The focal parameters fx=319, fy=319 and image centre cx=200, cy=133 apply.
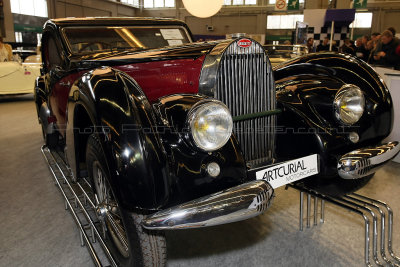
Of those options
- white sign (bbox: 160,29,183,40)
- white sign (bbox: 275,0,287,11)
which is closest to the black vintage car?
white sign (bbox: 160,29,183,40)

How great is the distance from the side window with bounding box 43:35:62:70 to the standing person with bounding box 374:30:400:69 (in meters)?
5.44

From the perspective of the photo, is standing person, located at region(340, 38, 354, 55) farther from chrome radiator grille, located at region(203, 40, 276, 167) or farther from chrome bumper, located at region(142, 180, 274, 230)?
chrome bumper, located at region(142, 180, 274, 230)

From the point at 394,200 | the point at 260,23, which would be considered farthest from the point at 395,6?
the point at 394,200

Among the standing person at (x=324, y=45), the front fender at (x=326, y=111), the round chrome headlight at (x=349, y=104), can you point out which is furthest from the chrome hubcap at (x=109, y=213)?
the standing person at (x=324, y=45)

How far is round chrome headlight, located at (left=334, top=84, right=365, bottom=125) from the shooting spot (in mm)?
1789

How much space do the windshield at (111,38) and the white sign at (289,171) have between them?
1451 mm

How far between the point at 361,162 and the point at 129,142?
3.73 feet

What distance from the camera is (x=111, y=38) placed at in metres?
2.46

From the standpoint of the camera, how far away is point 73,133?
1.71 meters

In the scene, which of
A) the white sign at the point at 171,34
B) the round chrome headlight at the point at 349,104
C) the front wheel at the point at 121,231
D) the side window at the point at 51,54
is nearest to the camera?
the front wheel at the point at 121,231

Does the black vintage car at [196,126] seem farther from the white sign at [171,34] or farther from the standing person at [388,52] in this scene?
the standing person at [388,52]

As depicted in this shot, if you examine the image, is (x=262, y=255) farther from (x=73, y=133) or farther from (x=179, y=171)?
(x=73, y=133)

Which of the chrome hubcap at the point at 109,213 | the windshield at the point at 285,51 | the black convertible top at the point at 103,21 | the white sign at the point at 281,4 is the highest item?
the white sign at the point at 281,4

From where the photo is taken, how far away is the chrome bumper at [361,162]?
5.17ft
